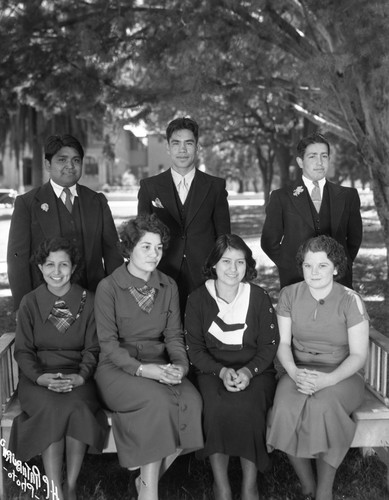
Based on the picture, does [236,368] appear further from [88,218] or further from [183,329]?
[88,218]

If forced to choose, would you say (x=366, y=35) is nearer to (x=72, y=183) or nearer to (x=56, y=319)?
(x=72, y=183)

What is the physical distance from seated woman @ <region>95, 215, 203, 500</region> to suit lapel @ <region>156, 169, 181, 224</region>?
1.69 ft

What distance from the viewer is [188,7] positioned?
738cm

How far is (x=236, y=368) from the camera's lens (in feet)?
12.1

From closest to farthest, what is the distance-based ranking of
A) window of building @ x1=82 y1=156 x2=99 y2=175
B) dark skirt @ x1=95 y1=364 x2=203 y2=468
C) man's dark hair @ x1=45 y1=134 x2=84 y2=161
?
dark skirt @ x1=95 y1=364 x2=203 y2=468, man's dark hair @ x1=45 y1=134 x2=84 y2=161, window of building @ x1=82 y1=156 x2=99 y2=175

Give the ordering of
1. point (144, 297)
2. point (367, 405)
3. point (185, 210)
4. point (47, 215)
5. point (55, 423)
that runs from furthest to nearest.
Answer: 1. point (185, 210)
2. point (47, 215)
3. point (144, 297)
4. point (367, 405)
5. point (55, 423)

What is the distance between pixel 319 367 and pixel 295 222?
3.22ft

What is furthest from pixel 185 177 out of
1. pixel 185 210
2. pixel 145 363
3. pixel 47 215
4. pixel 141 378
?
pixel 141 378

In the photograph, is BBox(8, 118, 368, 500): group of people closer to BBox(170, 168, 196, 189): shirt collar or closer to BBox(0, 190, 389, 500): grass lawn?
BBox(170, 168, 196, 189): shirt collar

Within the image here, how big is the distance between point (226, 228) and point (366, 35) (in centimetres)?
258

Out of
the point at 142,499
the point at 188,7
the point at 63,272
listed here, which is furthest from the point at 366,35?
the point at 142,499

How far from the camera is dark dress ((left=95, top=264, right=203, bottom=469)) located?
11.0 ft

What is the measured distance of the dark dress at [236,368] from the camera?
3375 millimetres

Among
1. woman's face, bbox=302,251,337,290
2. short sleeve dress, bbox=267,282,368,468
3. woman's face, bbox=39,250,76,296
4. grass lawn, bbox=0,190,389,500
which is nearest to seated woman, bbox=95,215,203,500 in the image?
woman's face, bbox=39,250,76,296
